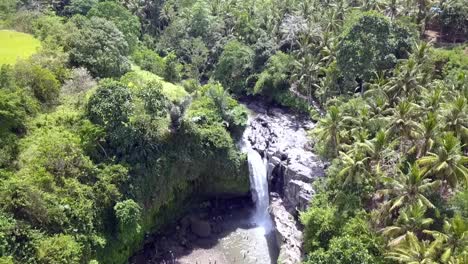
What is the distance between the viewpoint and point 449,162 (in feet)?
101

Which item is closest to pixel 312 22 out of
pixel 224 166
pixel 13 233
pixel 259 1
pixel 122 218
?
pixel 259 1

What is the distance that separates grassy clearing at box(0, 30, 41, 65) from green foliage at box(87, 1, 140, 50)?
35.5ft

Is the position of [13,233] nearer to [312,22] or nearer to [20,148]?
[20,148]

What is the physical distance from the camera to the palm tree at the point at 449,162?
30703mm

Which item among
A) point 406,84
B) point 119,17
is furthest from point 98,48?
point 406,84

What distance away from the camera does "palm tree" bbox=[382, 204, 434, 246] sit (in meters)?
29.0

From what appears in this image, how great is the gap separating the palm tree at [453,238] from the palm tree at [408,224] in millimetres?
1288

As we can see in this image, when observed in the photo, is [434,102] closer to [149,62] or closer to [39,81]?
[149,62]

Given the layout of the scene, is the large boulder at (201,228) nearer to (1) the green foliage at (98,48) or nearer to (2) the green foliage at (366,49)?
(1) the green foliage at (98,48)

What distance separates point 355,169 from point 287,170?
9078 mm

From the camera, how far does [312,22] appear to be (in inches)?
2224

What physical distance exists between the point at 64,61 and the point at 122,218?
18.0 meters

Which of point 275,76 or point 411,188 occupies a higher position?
point 411,188

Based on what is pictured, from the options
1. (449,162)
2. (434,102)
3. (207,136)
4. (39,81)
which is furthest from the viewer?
(207,136)
